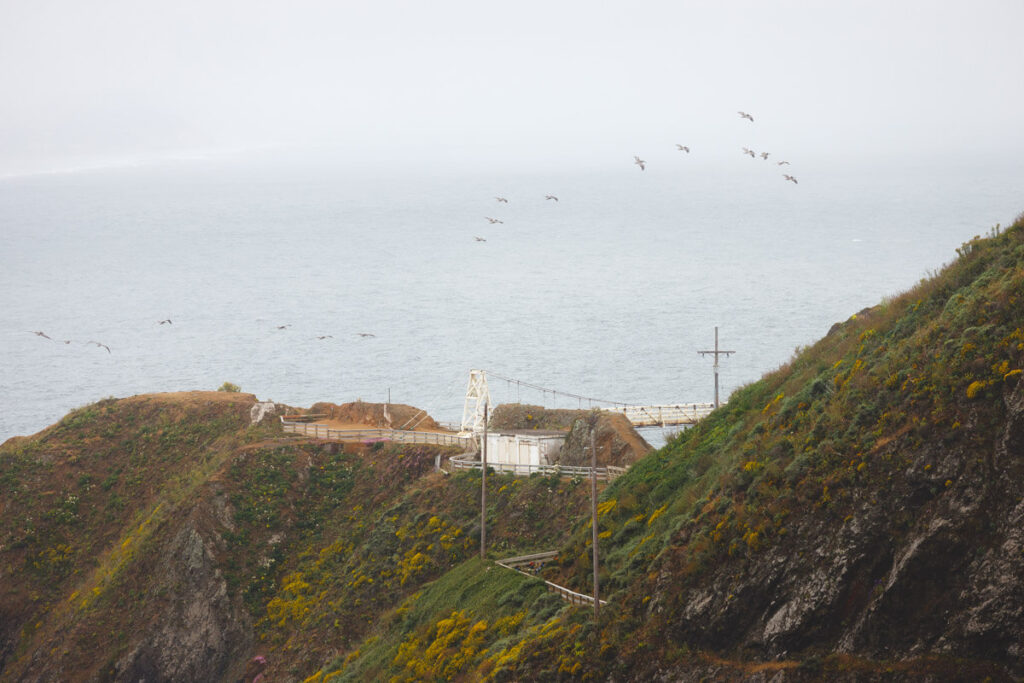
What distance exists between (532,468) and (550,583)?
49.7 feet

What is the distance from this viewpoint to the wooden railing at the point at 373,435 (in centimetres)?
6800

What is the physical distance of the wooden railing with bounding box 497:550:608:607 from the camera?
40344 millimetres

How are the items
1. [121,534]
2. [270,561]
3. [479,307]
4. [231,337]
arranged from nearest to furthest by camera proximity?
1. [270,561]
2. [121,534]
3. [231,337]
4. [479,307]

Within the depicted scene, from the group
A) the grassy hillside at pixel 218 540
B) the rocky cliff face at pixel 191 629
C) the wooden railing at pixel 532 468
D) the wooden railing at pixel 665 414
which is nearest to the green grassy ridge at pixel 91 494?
the grassy hillside at pixel 218 540

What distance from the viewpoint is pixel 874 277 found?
186250 mm

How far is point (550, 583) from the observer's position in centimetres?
4378

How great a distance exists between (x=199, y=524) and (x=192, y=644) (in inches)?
272

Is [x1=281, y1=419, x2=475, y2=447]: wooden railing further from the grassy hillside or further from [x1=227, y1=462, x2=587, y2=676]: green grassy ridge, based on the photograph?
[x1=227, y1=462, x2=587, y2=676]: green grassy ridge

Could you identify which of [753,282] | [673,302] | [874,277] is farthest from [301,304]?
[874,277]

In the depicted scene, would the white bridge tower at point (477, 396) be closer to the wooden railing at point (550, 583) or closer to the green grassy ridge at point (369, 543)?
the green grassy ridge at point (369, 543)

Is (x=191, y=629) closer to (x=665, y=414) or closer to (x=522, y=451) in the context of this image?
(x=522, y=451)

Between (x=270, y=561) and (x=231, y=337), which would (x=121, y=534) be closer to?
(x=270, y=561)

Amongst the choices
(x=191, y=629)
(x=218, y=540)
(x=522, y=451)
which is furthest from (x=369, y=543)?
(x=191, y=629)

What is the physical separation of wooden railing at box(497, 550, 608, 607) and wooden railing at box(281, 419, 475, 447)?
17801 millimetres
